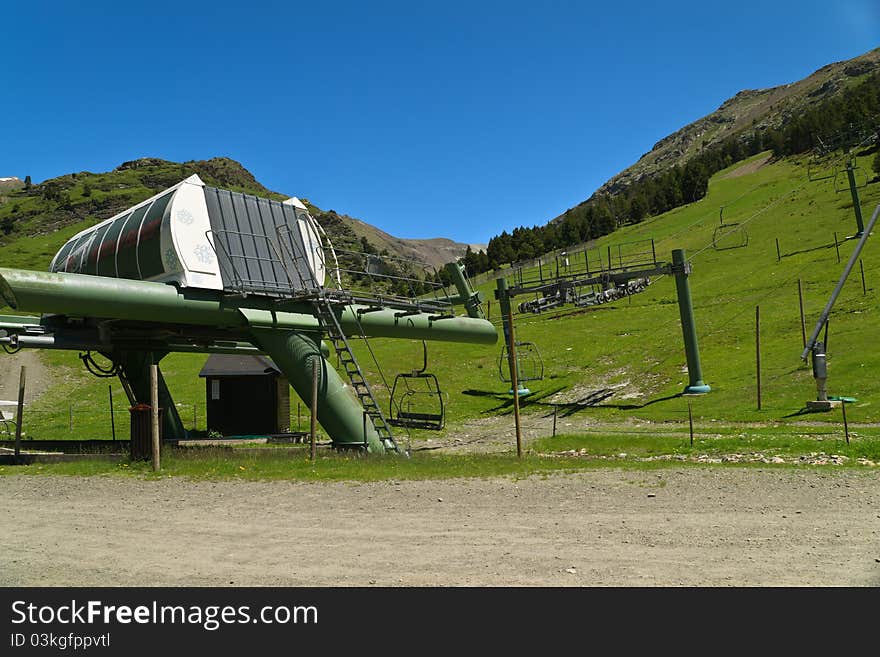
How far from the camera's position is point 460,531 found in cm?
930

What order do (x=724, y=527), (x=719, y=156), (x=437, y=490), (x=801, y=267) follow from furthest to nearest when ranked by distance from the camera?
(x=719, y=156), (x=801, y=267), (x=437, y=490), (x=724, y=527)

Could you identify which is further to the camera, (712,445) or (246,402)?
(246,402)

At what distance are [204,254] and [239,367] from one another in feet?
44.6

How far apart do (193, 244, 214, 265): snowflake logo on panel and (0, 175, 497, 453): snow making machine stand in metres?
0.04

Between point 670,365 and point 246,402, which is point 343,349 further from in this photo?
point 670,365

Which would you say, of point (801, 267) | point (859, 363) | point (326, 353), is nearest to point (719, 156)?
point (801, 267)

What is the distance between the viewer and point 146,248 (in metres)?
19.4

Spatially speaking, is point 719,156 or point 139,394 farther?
point 719,156

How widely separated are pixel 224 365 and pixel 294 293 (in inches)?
515

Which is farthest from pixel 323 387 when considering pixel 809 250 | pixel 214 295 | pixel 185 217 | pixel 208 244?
pixel 809 250

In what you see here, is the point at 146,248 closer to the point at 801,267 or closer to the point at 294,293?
the point at 294,293

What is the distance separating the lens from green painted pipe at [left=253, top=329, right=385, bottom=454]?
64.5 feet

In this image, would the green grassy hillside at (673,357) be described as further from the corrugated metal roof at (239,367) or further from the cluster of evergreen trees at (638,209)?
the cluster of evergreen trees at (638,209)

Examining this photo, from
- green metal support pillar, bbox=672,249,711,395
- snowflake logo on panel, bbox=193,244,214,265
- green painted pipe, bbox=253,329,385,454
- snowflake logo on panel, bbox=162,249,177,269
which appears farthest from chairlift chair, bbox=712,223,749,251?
snowflake logo on panel, bbox=162,249,177,269
